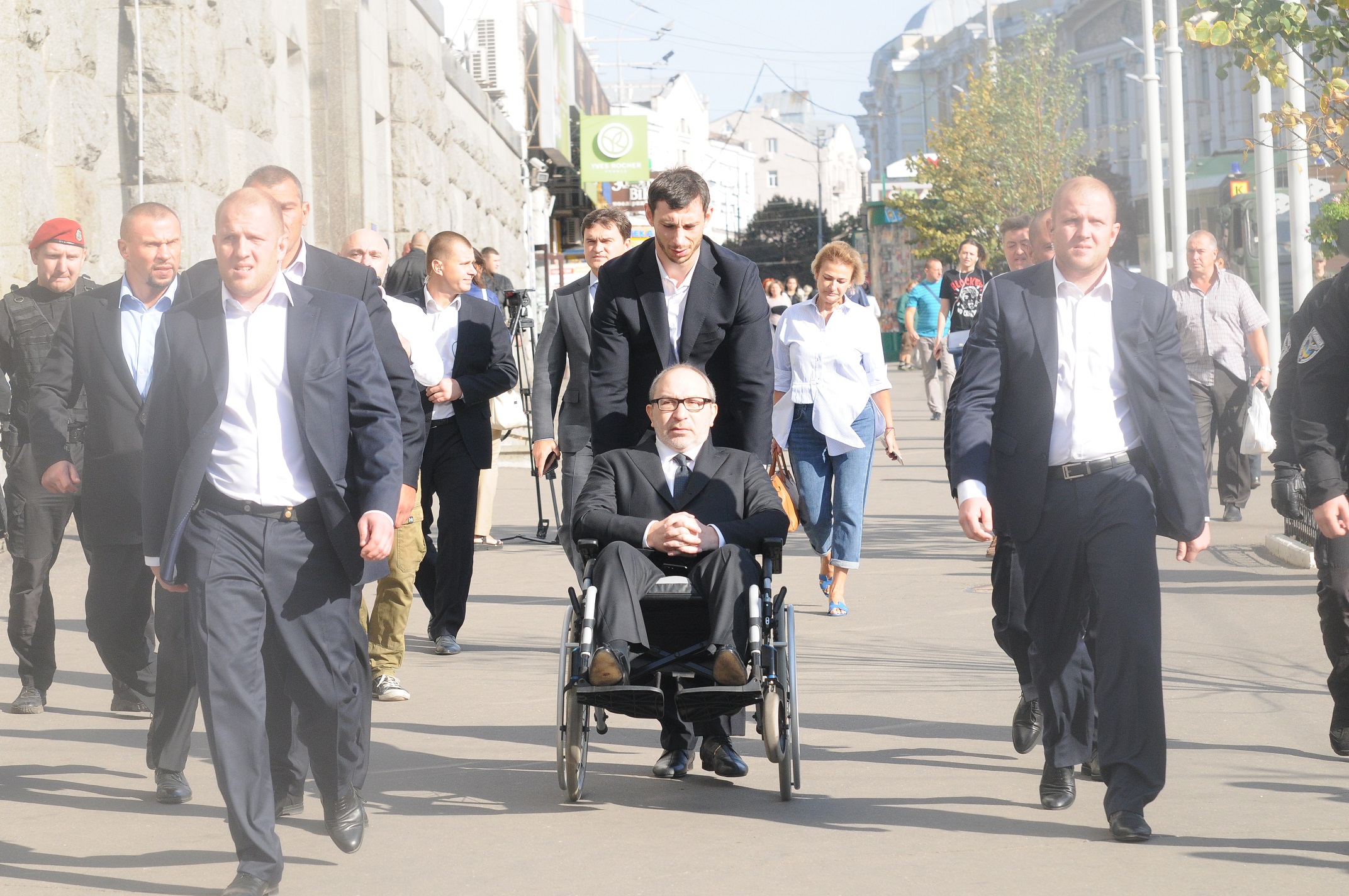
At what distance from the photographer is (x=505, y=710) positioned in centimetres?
757

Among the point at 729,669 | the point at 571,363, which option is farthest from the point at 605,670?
the point at 571,363

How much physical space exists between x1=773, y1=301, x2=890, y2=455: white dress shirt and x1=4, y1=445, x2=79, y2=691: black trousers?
3945 mm

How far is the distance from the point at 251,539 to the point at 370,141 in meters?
20.5

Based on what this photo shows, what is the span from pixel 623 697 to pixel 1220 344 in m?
8.66

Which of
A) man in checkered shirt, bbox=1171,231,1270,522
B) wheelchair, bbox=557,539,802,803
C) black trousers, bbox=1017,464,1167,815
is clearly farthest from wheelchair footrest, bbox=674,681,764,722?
man in checkered shirt, bbox=1171,231,1270,522

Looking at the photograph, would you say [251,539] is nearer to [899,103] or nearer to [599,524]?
[599,524]

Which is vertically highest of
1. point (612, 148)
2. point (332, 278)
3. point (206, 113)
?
point (612, 148)

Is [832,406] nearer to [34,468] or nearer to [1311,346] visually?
[1311,346]

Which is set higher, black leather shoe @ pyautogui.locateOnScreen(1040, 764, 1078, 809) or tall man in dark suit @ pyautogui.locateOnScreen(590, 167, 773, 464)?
tall man in dark suit @ pyautogui.locateOnScreen(590, 167, 773, 464)

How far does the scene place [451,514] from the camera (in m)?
8.99

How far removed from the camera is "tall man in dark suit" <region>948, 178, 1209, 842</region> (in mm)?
5469

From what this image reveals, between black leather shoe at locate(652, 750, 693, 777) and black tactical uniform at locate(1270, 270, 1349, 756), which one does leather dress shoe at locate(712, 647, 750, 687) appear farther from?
black tactical uniform at locate(1270, 270, 1349, 756)

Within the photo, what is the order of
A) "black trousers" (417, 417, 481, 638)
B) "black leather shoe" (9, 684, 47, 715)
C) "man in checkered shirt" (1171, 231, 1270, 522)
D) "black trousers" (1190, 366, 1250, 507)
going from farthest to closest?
1. "black trousers" (1190, 366, 1250, 507)
2. "man in checkered shirt" (1171, 231, 1270, 522)
3. "black trousers" (417, 417, 481, 638)
4. "black leather shoe" (9, 684, 47, 715)

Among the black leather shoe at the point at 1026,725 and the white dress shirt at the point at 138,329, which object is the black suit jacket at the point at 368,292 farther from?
the black leather shoe at the point at 1026,725
